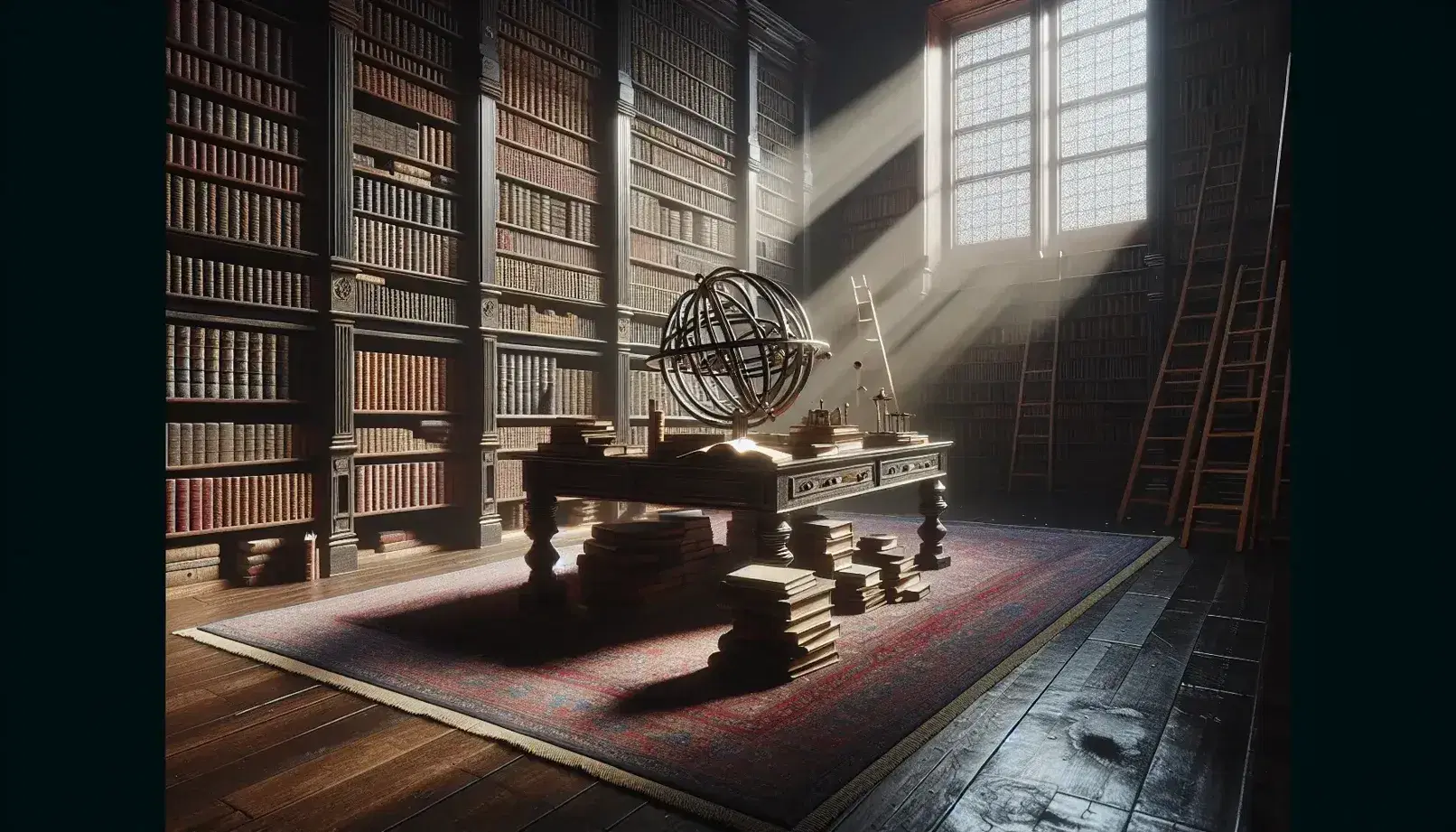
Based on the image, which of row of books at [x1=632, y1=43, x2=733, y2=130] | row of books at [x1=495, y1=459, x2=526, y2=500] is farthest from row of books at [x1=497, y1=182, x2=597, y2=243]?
row of books at [x1=495, y1=459, x2=526, y2=500]

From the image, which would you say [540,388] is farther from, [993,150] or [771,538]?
[993,150]

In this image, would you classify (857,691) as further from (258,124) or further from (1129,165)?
(1129,165)

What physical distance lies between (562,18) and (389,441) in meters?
3.78

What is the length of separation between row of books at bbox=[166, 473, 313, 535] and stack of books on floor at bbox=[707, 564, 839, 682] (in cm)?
310

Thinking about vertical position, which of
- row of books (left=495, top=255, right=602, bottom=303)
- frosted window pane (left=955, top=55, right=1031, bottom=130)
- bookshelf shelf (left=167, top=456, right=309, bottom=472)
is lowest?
bookshelf shelf (left=167, top=456, right=309, bottom=472)

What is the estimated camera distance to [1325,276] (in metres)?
0.54

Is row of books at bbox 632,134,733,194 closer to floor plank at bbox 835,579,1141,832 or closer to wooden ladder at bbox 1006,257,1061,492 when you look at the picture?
wooden ladder at bbox 1006,257,1061,492

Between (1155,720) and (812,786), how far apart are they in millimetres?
1133

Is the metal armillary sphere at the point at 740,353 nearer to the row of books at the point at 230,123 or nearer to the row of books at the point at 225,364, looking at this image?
the row of books at the point at 225,364

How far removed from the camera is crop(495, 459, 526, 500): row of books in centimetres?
577

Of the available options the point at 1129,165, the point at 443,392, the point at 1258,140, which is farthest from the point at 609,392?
the point at 1258,140

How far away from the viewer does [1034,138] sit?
28.1 feet

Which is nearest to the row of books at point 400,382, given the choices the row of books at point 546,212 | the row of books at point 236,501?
the row of books at point 236,501

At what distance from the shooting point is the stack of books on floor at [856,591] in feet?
11.7
